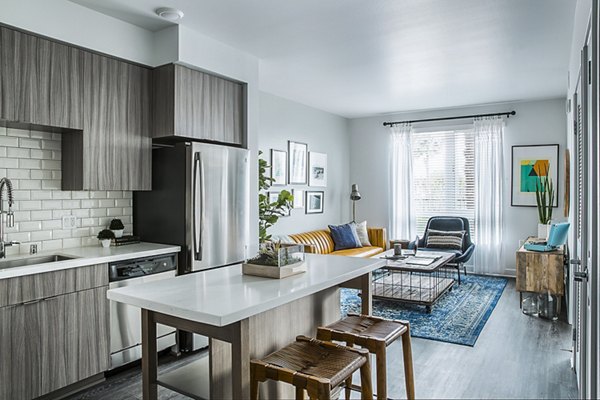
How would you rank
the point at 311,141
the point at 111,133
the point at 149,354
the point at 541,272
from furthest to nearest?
1. the point at 311,141
2. the point at 541,272
3. the point at 111,133
4. the point at 149,354

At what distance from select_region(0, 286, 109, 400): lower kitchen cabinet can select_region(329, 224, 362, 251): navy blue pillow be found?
13.3 feet

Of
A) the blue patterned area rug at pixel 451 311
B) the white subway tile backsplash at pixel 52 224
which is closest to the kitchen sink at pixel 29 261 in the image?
the white subway tile backsplash at pixel 52 224

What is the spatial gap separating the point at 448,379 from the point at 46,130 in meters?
3.37

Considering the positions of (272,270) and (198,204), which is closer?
(272,270)

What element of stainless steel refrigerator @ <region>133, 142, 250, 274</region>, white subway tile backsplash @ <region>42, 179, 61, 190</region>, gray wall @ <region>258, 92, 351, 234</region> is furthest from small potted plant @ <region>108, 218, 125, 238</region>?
gray wall @ <region>258, 92, 351, 234</region>

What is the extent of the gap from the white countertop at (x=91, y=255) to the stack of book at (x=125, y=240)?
0.20 feet

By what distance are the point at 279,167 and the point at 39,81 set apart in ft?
11.5

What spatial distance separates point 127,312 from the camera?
308 cm

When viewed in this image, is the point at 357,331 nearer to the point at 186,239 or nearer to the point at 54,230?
the point at 186,239

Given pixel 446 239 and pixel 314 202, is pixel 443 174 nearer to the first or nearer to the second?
pixel 446 239

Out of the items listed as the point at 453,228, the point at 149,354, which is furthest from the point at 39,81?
the point at 453,228

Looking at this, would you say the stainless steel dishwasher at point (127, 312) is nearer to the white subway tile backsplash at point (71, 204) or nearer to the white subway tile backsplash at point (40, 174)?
A: the white subway tile backsplash at point (71, 204)

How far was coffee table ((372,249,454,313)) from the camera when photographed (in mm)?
4562

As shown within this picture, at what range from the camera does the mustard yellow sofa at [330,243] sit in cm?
596
